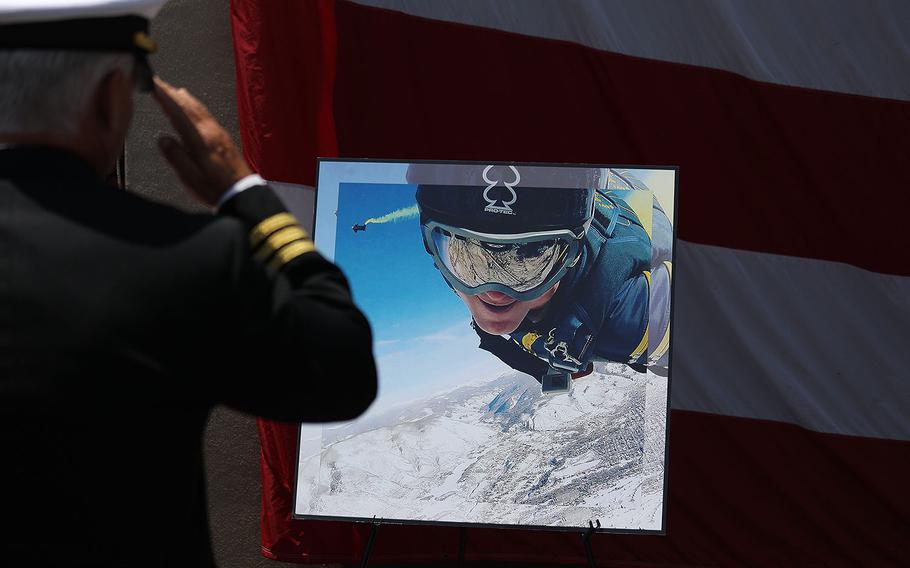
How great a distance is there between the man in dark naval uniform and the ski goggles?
141 cm

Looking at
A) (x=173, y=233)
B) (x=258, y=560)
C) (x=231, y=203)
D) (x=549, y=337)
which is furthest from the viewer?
(x=258, y=560)

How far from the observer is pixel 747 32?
117 inches

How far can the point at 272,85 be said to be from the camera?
9.45 feet

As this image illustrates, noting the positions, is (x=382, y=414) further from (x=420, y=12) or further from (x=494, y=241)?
(x=420, y=12)

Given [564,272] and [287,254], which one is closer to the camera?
[287,254]

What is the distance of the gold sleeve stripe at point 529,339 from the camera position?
7.53 ft

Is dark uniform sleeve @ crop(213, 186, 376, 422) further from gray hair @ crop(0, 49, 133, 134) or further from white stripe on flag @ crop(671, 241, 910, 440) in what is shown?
white stripe on flag @ crop(671, 241, 910, 440)

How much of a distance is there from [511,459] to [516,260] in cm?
43

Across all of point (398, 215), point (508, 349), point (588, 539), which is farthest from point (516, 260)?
point (588, 539)

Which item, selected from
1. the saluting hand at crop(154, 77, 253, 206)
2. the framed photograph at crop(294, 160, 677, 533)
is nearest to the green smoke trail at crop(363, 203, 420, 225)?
the framed photograph at crop(294, 160, 677, 533)

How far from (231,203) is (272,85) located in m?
2.00

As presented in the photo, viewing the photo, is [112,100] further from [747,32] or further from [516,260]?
[747,32]

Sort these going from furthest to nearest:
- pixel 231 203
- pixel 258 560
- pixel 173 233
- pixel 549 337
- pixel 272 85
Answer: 1. pixel 258 560
2. pixel 272 85
3. pixel 549 337
4. pixel 231 203
5. pixel 173 233

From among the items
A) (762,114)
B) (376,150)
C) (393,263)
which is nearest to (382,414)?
(393,263)
